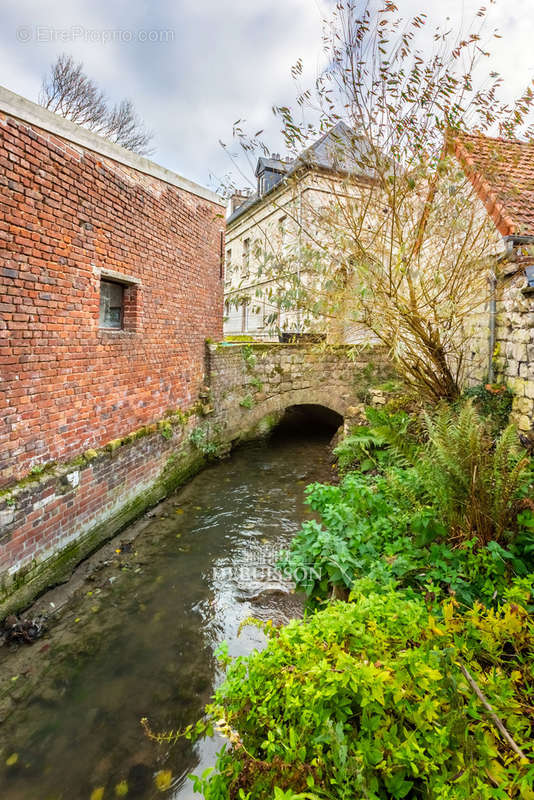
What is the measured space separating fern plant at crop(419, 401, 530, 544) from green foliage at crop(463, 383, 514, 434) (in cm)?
270

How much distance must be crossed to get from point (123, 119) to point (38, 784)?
19.5 m

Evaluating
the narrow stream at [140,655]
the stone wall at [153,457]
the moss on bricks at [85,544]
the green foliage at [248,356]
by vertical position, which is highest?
the green foliage at [248,356]

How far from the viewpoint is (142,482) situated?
6.33 metres

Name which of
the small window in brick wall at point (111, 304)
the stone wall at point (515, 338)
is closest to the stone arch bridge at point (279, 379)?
the small window in brick wall at point (111, 304)

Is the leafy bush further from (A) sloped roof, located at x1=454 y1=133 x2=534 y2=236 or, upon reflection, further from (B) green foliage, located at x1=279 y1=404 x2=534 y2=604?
(A) sloped roof, located at x1=454 y1=133 x2=534 y2=236

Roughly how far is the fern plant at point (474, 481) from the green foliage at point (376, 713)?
0.93 meters

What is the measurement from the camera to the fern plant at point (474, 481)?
9.23ft

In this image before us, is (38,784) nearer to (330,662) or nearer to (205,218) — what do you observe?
(330,662)

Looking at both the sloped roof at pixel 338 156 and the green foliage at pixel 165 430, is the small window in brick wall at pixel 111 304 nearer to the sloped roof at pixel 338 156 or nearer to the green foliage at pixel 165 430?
the green foliage at pixel 165 430

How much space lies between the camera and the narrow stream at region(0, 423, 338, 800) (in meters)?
2.72

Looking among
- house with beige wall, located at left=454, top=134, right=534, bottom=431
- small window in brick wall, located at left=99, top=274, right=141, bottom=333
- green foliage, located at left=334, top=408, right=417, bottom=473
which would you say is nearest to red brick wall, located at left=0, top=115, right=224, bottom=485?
small window in brick wall, located at left=99, top=274, right=141, bottom=333

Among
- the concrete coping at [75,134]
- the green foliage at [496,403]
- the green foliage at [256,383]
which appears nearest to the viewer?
the concrete coping at [75,134]

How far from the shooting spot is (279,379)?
31.3 feet

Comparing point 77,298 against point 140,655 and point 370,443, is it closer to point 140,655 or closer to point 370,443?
point 140,655
